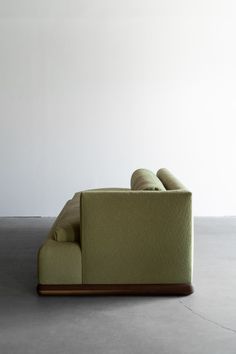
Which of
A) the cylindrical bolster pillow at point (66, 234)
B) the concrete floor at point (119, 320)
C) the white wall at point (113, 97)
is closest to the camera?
the concrete floor at point (119, 320)

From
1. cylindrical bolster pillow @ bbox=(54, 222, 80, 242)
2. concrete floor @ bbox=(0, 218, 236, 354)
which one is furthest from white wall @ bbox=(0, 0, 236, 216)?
cylindrical bolster pillow @ bbox=(54, 222, 80, 242)

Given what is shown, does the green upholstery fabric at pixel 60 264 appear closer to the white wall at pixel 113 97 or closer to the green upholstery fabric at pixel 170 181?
the green upholstery fabric at pixel 170 181

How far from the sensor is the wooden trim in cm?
371

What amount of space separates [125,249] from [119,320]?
0.57 metres

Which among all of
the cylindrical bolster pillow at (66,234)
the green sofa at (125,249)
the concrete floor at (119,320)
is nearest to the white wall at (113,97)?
the concrete floor at (119,320)

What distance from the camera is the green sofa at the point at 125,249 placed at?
12.1 ft

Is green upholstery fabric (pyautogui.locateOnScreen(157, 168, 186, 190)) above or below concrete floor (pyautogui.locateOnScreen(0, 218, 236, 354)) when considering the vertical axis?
above

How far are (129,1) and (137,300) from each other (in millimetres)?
3836

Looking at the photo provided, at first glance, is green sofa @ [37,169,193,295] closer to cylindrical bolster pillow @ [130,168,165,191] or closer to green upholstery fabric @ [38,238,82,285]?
green upholstery fabric @ [38,238,82,285]

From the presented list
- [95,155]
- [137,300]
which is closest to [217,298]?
[137,300]

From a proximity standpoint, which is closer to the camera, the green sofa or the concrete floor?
Answer: the concrete floor

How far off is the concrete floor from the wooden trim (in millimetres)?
45

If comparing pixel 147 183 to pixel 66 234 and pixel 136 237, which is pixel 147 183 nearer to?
pixel 136 237

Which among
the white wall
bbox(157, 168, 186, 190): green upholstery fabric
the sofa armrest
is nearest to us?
the sofa armrest
